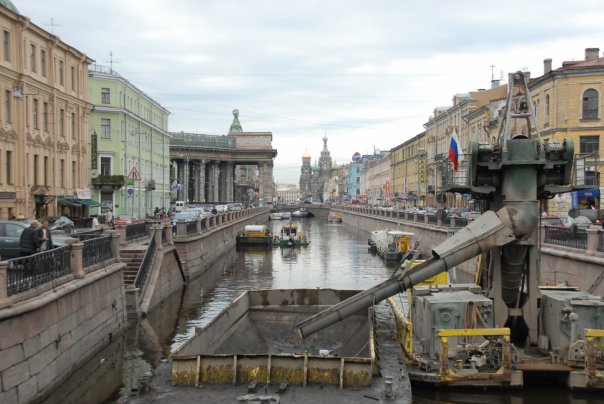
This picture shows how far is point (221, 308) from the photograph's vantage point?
28156 millimetres

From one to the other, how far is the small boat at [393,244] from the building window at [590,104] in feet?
53.1

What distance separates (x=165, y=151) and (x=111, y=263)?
194 ft

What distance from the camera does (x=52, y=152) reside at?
1586 inches

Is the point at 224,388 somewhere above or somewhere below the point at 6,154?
below

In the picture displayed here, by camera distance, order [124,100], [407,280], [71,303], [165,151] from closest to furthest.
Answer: [407,280]
[71,303]
[124,100]
[165,151]

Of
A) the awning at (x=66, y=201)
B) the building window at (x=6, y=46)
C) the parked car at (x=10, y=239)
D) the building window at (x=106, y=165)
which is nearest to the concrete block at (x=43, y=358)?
the parked car at (x=10, y=239)

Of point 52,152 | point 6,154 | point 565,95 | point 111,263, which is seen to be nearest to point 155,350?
point 111,263

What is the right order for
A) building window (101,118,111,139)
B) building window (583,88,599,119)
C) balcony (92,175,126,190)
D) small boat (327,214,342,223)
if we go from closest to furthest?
building window (583,88,599,119) → balcony (92,175,126,190) → building window (101,118,111,139) → small boat (327,214,342,223)

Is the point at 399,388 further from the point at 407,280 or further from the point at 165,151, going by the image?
the point at 165,151

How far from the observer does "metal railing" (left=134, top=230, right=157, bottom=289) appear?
24844mm

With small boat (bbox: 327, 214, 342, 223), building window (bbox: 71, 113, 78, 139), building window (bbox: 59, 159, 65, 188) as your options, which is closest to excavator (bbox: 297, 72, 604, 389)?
building window (bbox: 59, 159, 65, 188)

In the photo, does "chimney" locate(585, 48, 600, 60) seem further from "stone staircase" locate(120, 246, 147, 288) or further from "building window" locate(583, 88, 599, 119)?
"stone staircase" locate(120, 246, 147, 288)

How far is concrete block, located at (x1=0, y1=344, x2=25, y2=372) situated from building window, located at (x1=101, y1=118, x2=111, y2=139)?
45.9 m

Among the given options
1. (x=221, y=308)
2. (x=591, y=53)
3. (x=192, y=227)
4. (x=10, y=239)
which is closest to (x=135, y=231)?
(x=221, y=308)
